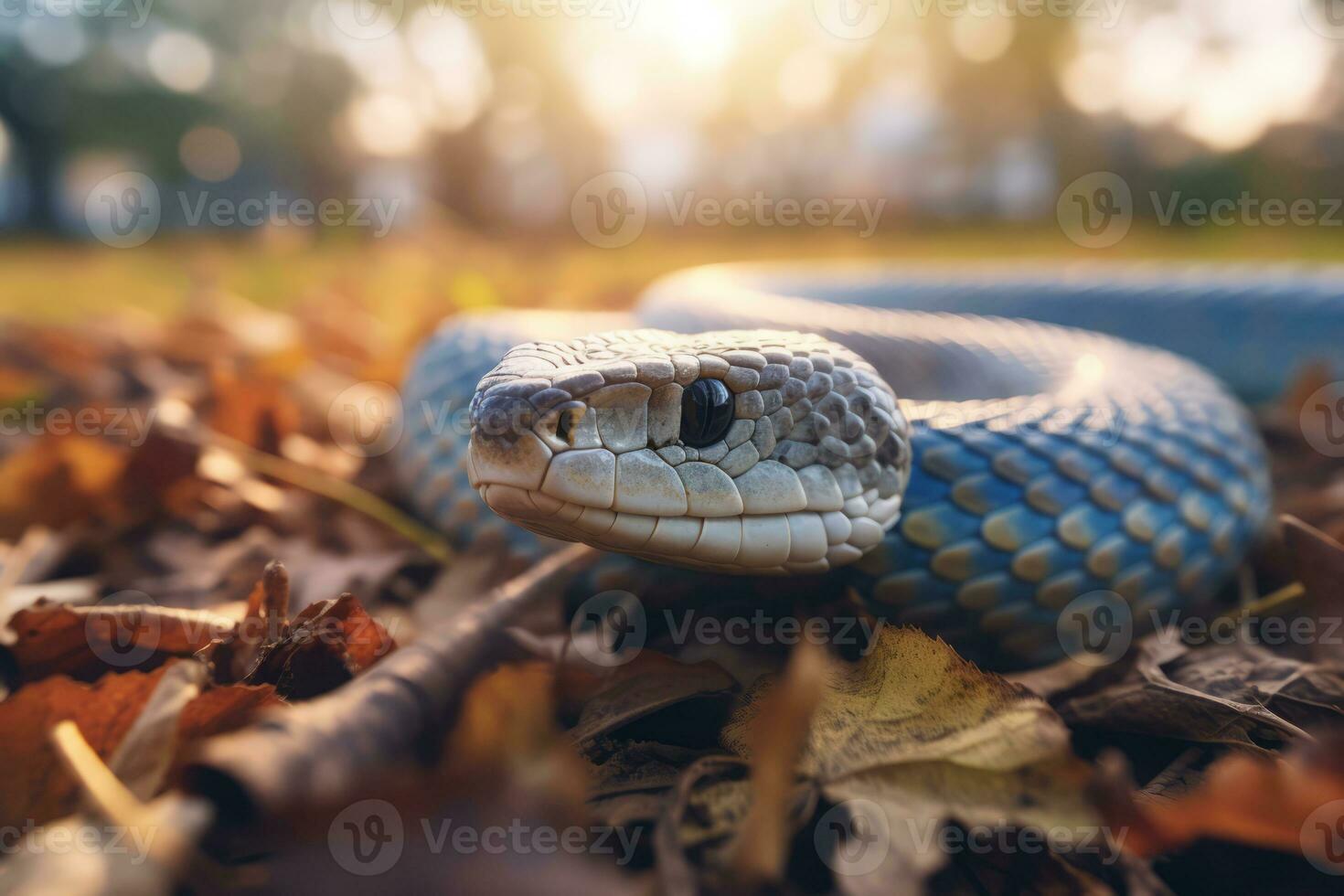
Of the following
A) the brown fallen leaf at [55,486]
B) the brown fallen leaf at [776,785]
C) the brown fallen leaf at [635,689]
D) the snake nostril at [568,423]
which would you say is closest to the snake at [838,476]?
the snake nostril at [568,423]

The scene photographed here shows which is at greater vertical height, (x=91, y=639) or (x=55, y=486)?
(x=91, y=639)

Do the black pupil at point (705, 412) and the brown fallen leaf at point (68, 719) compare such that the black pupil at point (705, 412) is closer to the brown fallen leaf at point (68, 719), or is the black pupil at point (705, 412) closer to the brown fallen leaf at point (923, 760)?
the brown fallen leaf at point (923, 760)

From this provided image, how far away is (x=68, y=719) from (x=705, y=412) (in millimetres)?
1197

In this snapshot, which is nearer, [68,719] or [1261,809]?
[1261,809]

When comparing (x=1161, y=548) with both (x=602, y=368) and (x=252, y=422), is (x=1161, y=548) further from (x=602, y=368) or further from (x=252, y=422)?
(x=252, y=422)

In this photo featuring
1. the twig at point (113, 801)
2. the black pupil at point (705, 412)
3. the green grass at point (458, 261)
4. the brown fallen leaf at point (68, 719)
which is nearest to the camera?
the twig at point (113, 801)

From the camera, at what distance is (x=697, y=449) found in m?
1.78

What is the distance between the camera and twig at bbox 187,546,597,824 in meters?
1.08

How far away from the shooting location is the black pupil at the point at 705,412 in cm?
178

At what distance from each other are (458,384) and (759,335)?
39.7 inches

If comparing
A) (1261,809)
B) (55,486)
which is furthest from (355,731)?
(55,486)

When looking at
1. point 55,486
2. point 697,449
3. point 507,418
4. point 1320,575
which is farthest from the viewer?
point 55,486

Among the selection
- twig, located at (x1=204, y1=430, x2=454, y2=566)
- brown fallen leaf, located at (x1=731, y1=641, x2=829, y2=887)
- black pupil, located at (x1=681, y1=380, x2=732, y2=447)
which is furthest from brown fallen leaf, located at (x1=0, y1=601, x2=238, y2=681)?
brown fallen leaf, located at (x1=731, y1=641, x2=829, y2=887)

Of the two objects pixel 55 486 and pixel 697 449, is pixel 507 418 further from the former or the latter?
pixel 55 486
